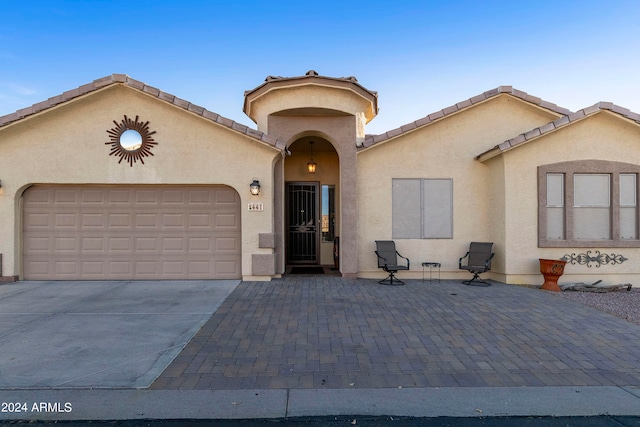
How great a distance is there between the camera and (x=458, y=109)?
378 inches

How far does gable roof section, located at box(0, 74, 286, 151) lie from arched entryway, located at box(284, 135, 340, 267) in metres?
3.18

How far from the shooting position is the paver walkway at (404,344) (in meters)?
3.80

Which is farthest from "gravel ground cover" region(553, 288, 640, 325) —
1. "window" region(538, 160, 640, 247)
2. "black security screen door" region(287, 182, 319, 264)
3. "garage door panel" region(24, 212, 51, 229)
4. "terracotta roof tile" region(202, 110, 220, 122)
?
"garage door panel" region(24, 212, 51, 229)

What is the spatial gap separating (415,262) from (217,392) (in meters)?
7.18

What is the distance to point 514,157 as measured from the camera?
890cm

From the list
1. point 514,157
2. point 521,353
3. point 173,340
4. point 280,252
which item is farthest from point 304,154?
point 521,353

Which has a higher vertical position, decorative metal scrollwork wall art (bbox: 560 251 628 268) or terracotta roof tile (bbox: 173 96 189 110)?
terracotta roof tile (bbox: 173 96 189 110)

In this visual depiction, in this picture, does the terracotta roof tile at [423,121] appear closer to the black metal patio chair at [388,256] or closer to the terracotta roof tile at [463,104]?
the terracotta roof tile at [463,104]

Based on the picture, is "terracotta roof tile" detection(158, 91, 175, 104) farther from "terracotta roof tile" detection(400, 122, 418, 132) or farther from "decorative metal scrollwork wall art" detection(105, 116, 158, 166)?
"terracotta roof tile" detection(400, 122, 418, 132)

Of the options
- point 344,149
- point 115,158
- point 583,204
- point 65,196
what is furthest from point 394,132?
point 65,196

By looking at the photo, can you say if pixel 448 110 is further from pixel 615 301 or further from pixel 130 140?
pixel 130 140

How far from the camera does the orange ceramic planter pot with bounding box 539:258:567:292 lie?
8328 mm

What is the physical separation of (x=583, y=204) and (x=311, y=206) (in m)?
7.53

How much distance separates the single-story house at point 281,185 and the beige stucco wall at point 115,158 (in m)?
0.03
